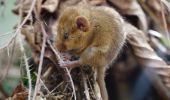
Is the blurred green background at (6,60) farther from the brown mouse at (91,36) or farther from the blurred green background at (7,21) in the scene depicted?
the brown mouse at (91,36)

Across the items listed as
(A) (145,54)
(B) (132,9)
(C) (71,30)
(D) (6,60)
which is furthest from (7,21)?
(C) (71,30)

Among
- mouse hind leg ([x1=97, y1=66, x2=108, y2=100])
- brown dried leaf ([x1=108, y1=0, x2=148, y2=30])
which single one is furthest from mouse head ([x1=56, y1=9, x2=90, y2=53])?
brown dried leaf ([x1=108, y1=0, x2=148, y2=30])

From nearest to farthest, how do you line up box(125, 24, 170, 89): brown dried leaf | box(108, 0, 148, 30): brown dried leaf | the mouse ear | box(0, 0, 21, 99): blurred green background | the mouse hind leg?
the mouse ear, the mouse hind leg, box(125, 24, 170, 89): brown dried leaf, box(108, 0, 148, 30): brown dried leaf, box(0, 0, 21, 99): blurred green background

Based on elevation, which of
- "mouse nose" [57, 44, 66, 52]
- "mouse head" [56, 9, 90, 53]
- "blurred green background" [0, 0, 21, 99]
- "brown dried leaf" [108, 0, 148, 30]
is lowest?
"blurred green background" [0, 0, 21, 99]

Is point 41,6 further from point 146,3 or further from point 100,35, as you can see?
point 146,3

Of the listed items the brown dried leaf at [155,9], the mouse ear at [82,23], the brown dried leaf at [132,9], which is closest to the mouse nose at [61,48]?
the mouse ear at [82,23]

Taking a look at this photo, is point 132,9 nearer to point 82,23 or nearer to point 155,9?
point 155,9

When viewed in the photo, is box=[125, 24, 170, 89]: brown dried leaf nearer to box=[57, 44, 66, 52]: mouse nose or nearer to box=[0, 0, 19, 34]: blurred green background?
box=[57, 44, 66, 52]: mouse nose
